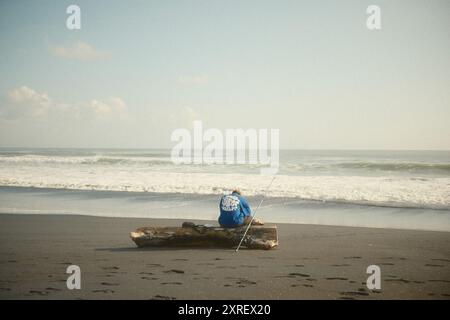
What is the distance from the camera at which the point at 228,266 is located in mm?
5926

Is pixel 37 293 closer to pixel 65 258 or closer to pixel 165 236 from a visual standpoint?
pixel 65 258

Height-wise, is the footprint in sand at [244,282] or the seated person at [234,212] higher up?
the seated person at [234,212]

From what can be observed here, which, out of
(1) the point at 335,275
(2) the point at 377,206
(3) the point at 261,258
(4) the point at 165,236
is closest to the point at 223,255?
(3) the point at 261,258

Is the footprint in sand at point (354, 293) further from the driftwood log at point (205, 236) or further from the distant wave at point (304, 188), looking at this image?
the distant wave at point (304, 188)

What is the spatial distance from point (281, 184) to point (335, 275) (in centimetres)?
1323

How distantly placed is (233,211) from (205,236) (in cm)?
68

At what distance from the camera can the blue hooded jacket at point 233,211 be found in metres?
6.96

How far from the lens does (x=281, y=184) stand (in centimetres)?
1872

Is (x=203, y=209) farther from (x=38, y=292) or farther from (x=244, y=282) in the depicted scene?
(x=38, y=292)

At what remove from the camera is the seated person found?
6965mm

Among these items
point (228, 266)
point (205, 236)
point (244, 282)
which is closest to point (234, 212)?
point (205, 236)

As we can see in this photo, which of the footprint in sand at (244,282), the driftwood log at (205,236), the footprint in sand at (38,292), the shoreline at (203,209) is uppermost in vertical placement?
the driftwood log at (205,236)

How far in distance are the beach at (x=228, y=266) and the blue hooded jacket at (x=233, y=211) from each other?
50cm

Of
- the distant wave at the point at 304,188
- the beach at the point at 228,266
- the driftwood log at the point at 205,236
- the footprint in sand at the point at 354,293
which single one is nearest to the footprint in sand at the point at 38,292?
the beach at the point at 228,266
